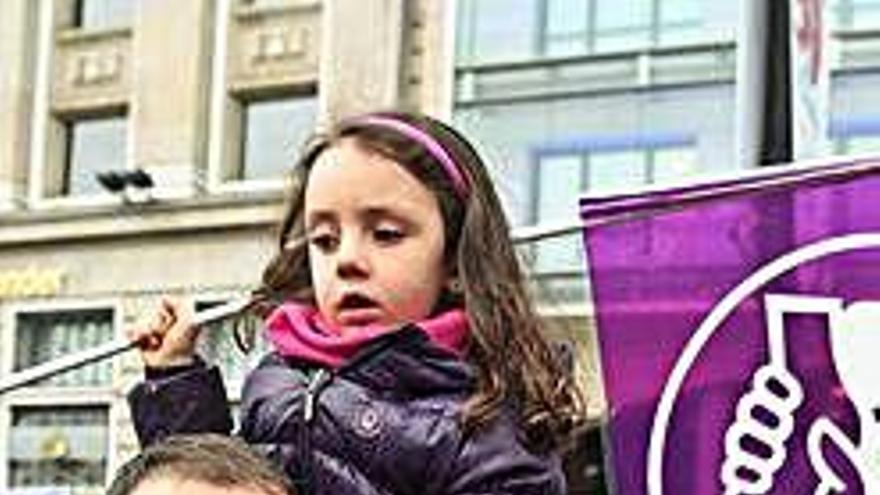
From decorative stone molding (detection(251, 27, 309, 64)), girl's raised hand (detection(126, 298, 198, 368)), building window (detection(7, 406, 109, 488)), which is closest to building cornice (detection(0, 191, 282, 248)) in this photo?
decorative stone molding (detection(251, 27, 309, 64))

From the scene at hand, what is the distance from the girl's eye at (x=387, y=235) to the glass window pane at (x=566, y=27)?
1450 cm

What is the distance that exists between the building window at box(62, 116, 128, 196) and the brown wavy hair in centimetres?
1758

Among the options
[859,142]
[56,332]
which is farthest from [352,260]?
[56,332]

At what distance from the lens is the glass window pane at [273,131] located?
18375 mm

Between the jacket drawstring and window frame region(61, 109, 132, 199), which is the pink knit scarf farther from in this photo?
window frame region(61, 109, 132, 199)

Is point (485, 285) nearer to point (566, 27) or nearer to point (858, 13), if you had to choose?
point (858, 13)

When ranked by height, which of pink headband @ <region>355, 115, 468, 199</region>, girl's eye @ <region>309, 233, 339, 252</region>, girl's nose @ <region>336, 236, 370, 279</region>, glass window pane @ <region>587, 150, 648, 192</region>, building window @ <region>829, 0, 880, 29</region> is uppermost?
building window @ <region>829, 0, 880, 29</region>

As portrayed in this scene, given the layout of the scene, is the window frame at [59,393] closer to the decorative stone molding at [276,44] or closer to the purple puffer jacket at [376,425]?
the decorative stone molding at [276,44]

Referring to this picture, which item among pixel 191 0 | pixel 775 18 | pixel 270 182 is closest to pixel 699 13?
pixel 270 182

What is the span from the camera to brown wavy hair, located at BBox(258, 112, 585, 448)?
1.76 metres

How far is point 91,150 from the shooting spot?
19.7m

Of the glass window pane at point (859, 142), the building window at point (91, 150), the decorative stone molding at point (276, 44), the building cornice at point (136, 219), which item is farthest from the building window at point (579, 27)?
the building window at point (91, 150)

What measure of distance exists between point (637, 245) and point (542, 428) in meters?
0.47

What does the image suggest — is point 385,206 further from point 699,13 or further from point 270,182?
point 270,182
